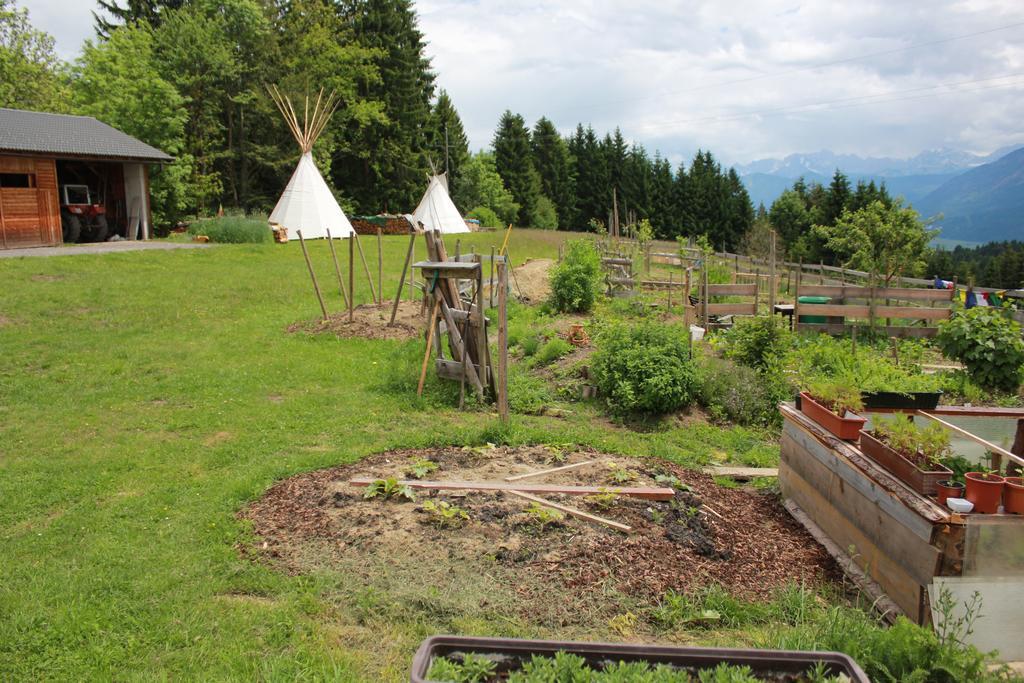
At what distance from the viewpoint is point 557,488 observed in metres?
5.56

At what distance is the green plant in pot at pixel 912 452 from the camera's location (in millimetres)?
4086

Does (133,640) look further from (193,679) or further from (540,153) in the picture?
(540,153)

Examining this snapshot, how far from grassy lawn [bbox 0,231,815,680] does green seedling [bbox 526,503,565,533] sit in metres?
1.08

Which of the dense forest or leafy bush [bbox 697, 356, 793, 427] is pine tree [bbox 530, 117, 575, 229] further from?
leafy bush [bbox 697, 356, 793, 427]

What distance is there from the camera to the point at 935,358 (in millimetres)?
11633

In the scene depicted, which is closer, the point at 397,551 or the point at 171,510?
the point at 397,551

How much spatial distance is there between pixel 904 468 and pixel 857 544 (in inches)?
27.6

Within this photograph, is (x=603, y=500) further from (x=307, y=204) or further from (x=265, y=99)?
(x=265, y=99)

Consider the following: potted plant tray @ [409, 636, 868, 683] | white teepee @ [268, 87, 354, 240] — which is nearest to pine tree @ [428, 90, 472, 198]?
white teepee @ [268, 87, 354, 240]

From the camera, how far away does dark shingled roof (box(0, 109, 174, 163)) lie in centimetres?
1919

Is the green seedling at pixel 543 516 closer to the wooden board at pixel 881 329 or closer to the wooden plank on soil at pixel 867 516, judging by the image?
the wooden plank on soil at pixel 867 516

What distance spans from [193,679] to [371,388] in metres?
5.76

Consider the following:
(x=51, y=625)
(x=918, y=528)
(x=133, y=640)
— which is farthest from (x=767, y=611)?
(x=51, y=625)

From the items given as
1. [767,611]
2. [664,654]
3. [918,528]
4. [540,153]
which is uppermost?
[540,153]
